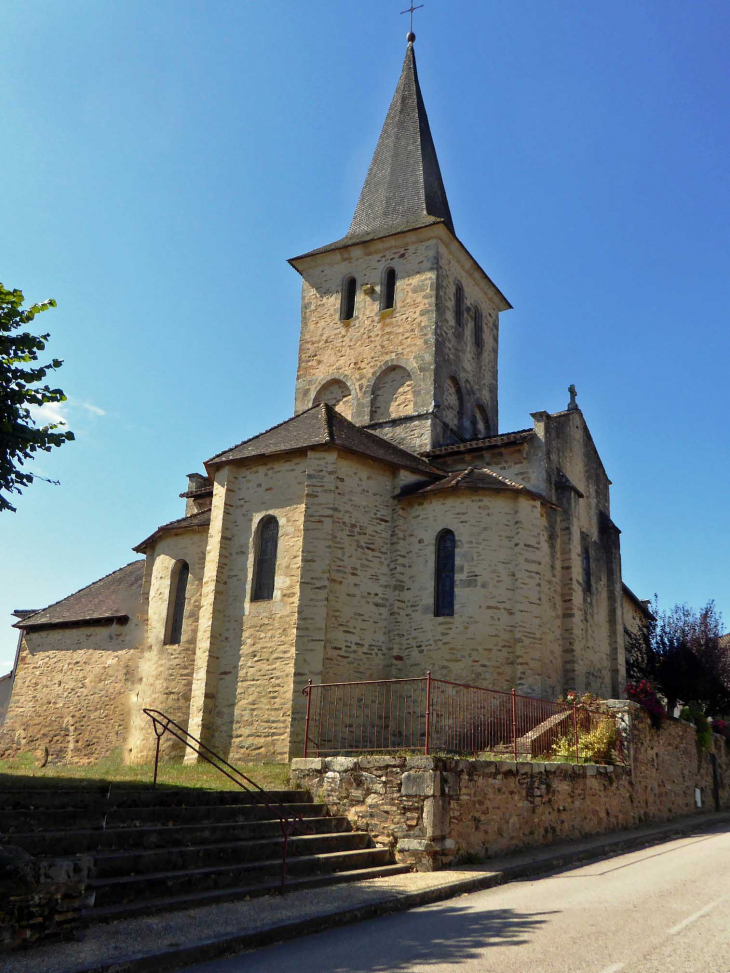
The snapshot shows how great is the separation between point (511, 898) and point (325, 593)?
852cm

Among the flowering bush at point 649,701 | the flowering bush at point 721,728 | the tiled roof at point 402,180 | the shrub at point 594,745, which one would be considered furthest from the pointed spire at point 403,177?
the flowering bush at point 721,728

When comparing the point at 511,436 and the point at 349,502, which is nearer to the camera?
the point at 349,502

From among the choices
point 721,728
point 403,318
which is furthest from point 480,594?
point 721,728

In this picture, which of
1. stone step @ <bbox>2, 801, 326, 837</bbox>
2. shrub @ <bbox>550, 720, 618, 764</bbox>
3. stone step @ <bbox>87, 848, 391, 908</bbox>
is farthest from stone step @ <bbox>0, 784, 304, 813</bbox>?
shrub @ <bbox>550, 720, 618, 764</bbox>

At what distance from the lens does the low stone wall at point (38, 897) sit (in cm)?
609

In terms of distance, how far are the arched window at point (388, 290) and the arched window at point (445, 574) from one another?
9645 millimetres

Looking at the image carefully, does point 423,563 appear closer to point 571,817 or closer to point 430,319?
point 571,817

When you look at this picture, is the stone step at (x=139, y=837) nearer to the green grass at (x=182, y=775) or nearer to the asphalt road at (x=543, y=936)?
the green grass at (x=182, y=775)

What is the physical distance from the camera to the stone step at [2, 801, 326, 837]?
804 centimetres

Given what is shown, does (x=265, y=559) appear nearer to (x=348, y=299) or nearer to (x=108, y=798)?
(x=108, y=798)

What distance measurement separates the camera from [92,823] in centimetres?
853

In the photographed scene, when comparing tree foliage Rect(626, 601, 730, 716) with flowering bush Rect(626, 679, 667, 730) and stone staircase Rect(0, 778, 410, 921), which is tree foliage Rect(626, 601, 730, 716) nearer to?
flowering bush Rect(626, 679, 667, 730)

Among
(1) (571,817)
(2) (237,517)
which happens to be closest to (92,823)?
(1) (571,817)

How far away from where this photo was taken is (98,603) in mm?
23484
